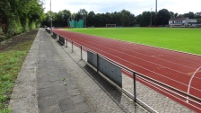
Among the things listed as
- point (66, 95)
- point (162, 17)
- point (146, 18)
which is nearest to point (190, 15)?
point (146, 18)

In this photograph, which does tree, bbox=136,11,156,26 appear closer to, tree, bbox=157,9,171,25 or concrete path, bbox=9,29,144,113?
tree, bbox=157,9,171,25

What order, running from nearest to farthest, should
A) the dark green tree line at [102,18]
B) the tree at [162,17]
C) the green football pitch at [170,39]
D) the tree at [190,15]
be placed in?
the green football pitch at [170,39] < the tree at [162,17] < the dark green tree line at [102,18] < the tree at [190,15]

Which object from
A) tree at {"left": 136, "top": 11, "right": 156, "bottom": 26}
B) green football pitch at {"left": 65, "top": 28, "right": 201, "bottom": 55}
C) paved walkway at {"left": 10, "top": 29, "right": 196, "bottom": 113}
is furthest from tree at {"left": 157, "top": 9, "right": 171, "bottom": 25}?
paved walkway at {"left": 10, "top": 29, "right": 196, "bottom": 113}

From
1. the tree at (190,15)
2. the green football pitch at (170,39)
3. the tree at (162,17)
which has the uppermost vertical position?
the tree at (190,15)

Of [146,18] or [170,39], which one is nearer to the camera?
[170,39]

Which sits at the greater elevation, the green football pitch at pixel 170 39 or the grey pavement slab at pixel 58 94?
the green football pitch at pixel 170 39

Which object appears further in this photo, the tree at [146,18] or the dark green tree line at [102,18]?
the dark green tree line at [102,18]

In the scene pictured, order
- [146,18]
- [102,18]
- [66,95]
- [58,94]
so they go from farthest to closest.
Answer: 1. [102,18]
2. [146,18]
3. [58,94]
4. [66,95]

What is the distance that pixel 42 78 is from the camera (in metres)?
9.07

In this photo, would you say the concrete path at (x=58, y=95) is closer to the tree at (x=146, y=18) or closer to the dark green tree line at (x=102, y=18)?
the tree at (x=146, y=18)

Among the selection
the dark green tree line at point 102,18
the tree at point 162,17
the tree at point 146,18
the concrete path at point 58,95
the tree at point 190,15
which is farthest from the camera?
the tree at point 190,15

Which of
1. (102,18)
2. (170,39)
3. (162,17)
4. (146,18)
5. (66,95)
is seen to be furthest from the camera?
(102,18)

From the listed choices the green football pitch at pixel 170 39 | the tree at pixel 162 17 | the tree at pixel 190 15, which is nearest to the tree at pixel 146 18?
the tree at pixel 162 17

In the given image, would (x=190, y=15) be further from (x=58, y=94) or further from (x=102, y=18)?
(x=58, y=94)
